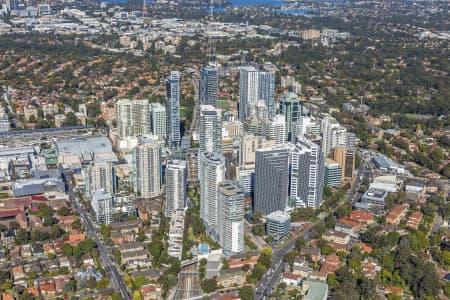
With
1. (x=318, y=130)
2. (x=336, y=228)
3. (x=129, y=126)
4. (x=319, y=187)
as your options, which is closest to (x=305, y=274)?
(x=336, y=228)

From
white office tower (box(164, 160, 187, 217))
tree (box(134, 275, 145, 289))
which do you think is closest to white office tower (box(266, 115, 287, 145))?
white office tower (box(164, 160, 187, 217))

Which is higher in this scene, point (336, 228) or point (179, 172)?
point (179, 172)

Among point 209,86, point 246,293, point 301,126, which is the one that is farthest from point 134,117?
point 246,293

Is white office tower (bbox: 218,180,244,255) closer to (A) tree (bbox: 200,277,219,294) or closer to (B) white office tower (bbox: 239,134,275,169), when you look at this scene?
(A) tree (bbox: 200,277,219,294)

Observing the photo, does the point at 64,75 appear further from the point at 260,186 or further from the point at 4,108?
the point at 260,186

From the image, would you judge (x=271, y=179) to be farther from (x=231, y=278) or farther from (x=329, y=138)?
(x=329, y=138)

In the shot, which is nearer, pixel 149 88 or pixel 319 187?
pixel 319 187

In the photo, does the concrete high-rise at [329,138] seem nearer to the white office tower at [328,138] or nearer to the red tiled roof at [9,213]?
the white office tower at [328,138]

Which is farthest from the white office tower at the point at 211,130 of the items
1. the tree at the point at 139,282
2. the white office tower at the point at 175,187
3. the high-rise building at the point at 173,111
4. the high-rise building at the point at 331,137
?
the tree at the point at 139,282
